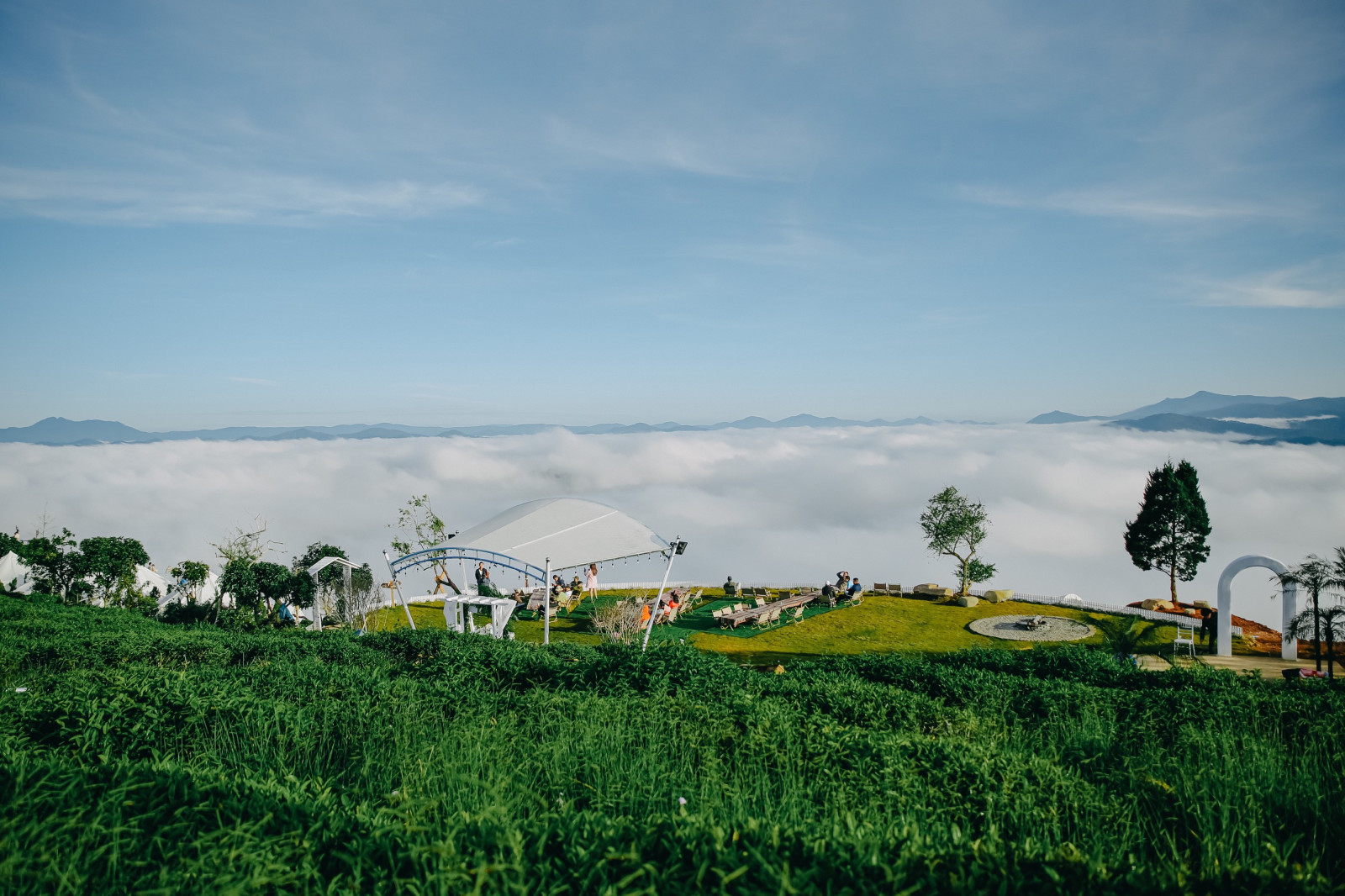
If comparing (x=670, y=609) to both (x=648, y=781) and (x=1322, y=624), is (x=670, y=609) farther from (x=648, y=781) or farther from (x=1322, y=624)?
(x=648, y=781)

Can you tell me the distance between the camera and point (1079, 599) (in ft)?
83.4

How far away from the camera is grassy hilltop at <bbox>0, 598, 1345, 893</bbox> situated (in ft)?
9.51

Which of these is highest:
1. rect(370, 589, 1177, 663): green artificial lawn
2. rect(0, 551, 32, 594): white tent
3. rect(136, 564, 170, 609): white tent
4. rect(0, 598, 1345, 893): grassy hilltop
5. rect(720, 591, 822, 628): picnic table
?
rect(0, 598, 1345, 893): grassy hilltop

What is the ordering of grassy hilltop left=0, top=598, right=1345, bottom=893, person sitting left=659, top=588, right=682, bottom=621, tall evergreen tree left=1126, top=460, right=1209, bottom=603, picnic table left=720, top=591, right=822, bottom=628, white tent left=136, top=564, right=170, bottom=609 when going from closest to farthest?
grassy hilltop left=0, top=598, right=1345, bottom=893 → picnic table left=720, top=591, right=822, bottom=628 → person sitting left=659, top=588, right=682, bottom=621 → white tent left=136, top=564, right=170, bottom=609 → tall evergreen tree left=1126, top=460, right=1209, bottom=603

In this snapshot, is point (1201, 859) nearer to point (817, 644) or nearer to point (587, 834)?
point (587, 834)

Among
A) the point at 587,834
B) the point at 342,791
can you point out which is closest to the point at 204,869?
the point at 342,791

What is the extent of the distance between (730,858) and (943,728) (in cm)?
413

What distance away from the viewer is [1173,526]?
107 feet

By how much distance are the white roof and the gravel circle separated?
32.4 ft

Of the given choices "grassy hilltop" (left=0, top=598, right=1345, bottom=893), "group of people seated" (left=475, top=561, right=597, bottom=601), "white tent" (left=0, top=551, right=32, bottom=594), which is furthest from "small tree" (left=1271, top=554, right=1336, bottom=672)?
"white tent" (left=0, top=551, right=32, bottom=594)

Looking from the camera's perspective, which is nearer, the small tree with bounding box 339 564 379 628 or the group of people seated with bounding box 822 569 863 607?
the small tree with bounding box 339 564 379 628

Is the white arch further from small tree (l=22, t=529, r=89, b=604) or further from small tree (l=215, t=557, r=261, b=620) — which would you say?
small tree (l=22, t=529, r=89, b=604)

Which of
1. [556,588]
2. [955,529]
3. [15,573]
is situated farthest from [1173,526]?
[15,573]

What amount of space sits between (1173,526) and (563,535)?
94.2ft
